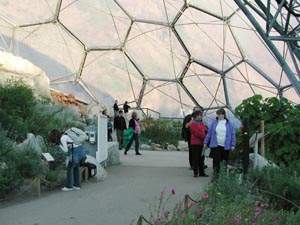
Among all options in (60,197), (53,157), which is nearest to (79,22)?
(53,157)

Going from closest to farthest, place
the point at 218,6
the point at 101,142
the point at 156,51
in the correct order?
1. the point at 101,142
2. the point at 156,51
3. the point at 218,6

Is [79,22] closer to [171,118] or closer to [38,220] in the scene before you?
[171,118]

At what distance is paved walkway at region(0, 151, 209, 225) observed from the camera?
8.95m

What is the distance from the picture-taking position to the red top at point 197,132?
560 inches

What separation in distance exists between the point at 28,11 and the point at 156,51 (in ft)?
23.5

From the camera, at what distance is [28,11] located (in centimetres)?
3662

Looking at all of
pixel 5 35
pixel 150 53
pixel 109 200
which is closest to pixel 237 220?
pixel 109 200

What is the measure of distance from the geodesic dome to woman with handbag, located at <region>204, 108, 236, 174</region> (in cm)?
2146

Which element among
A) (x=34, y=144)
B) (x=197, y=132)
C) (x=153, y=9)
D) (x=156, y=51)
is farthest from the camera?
(x=153, y=9)

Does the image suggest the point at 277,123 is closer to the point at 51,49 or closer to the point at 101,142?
the point at 101,142

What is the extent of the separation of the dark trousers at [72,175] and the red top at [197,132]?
10.0 feet

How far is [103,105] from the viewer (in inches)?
1344

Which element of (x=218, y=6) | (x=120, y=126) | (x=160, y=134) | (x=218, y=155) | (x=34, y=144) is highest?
(x=218, y=6)

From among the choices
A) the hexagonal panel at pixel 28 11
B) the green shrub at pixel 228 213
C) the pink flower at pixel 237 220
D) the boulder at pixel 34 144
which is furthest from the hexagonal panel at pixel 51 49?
the pink flower at pixel 237 220
